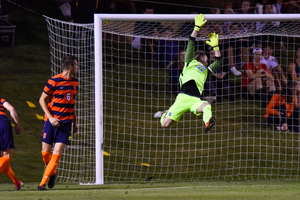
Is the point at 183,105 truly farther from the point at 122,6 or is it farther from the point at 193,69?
the point at 122,6

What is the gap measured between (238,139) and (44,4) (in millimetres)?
7842

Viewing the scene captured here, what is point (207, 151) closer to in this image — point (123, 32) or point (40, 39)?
point (123, 32)

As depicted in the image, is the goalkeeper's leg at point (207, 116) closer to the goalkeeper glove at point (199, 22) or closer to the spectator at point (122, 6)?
the goalkeeper glove at point (199, 22)

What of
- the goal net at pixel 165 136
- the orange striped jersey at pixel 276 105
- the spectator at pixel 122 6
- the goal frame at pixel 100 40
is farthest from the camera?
the spectator at pixel 122 6

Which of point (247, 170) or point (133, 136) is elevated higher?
point (133, 136)

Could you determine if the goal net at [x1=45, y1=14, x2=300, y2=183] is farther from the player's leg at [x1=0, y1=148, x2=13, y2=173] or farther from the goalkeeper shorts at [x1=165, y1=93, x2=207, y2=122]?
the player's leg at [x1=0, y1=148, x2=13, y2=173]

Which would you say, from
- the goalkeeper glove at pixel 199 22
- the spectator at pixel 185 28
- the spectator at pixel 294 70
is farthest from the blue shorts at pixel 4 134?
the spectator at pixel 294 70

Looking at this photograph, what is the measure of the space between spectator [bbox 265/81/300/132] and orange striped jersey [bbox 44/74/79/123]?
4.66 m

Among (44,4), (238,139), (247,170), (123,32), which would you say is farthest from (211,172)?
(44,4)

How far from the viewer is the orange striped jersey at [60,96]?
4.42 meters

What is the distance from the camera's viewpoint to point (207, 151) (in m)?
7.14

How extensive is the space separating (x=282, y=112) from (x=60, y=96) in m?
5.11

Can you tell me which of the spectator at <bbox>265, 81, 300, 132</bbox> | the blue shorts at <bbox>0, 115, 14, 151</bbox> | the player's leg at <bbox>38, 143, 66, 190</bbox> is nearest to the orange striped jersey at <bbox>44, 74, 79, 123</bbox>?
the player's leg at <bbox>38, 143, 66, 190</bbox>

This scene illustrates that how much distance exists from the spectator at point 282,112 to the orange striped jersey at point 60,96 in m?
4.66
